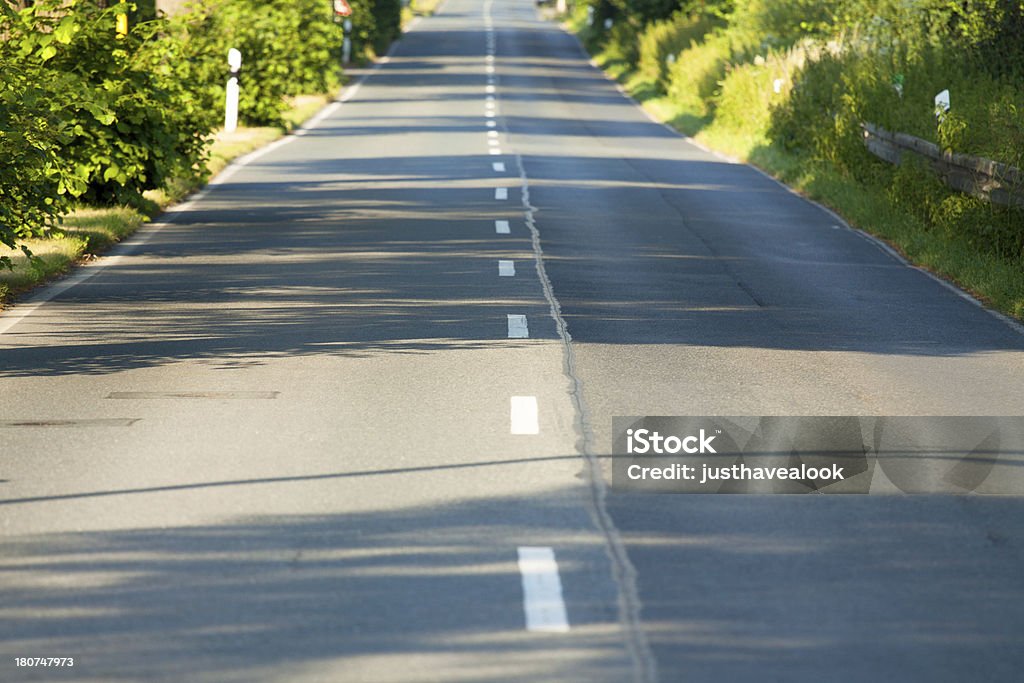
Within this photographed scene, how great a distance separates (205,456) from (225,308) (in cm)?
516

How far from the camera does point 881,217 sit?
2095 cm

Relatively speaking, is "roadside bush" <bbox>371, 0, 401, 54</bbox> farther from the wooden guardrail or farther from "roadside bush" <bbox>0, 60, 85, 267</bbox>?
"roadside bush" <bbox>0, 60, 85, 267</bbox>

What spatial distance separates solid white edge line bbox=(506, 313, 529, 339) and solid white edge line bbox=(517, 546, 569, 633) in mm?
5435

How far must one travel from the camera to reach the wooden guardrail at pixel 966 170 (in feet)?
53.5

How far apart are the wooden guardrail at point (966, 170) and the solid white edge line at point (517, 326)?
5.27m

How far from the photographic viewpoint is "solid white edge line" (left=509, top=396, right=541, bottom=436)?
30.0 feet

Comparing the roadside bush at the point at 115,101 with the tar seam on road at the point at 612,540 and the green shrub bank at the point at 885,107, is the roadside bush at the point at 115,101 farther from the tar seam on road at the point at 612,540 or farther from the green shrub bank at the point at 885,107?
the green shrub bank at the point at 885,107

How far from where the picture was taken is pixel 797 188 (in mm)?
26453

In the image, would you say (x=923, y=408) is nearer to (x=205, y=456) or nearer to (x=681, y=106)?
(x=205, y=456)

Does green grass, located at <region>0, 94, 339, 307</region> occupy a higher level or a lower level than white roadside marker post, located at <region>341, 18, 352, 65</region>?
higher

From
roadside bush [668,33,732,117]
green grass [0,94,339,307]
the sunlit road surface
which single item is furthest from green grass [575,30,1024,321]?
green grass [0,94,339,307]

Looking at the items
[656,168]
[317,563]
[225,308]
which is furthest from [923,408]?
[656,168]

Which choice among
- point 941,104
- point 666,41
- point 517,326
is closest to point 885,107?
point 941,104

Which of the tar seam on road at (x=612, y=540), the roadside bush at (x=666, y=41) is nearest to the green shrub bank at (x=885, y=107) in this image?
the tar seam on road at (x=612, y=540)
